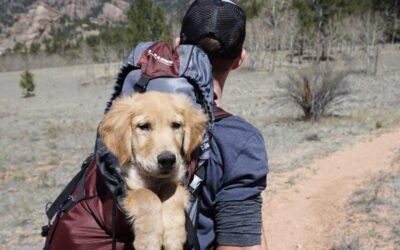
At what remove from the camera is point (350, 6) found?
63.7 metres

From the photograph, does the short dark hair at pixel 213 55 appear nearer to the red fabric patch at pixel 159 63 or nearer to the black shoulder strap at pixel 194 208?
the red fabric patch at pixel 159 63

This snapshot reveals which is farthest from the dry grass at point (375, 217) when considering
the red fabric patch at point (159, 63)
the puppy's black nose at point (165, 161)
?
the red fabric patch at point (159, 63)

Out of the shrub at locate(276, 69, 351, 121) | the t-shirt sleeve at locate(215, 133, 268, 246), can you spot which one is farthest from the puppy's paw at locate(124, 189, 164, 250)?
the shrub at locate(276, 69, 351, 121)

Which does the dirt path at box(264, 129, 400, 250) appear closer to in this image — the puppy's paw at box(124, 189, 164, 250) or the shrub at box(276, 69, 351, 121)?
the shrub at box(276, 69, 351, 121)

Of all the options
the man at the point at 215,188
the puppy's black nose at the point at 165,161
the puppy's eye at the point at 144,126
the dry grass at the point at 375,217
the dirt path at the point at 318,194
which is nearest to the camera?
the man at the point at 215,188

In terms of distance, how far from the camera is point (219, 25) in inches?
85.7

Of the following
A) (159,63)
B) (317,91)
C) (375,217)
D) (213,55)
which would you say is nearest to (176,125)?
(213,55)

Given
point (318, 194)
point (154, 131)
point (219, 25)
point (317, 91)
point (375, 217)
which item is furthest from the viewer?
point (317, 91)

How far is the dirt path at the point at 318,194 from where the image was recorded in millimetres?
7750

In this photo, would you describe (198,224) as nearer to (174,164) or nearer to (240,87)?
(174,164)

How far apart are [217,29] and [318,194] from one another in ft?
25.9

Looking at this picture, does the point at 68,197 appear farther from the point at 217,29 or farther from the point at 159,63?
the point at 217,29

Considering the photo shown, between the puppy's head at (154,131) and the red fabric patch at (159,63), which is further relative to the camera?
the puppy's head at (154,131)

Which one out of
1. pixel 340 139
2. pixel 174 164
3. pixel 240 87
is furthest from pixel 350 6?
pixel 174 164
